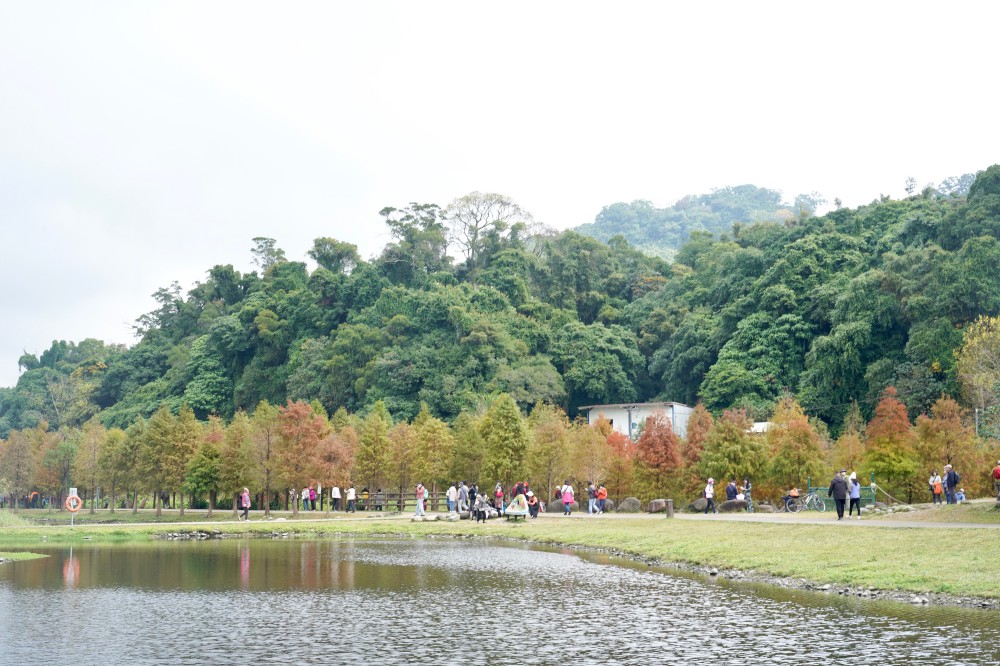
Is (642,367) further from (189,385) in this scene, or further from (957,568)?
(957,568)

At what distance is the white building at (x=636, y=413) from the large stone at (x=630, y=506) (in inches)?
1294

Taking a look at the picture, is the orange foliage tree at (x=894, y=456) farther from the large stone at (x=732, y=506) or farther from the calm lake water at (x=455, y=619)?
the calm lake water at (x=455, y=619)

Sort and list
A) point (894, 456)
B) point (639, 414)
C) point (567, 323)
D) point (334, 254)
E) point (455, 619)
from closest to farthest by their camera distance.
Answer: point (455, 619)
point (894, 456)
point (639, 414)
point (567, 323)
point (334, 254)

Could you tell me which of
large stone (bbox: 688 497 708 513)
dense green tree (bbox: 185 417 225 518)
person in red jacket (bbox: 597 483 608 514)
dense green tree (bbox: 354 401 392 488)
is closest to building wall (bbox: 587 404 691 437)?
dense green tree (bbox: 354 401 392 488)

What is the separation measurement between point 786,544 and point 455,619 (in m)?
11.9

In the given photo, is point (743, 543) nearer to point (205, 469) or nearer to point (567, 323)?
point (205, 469)

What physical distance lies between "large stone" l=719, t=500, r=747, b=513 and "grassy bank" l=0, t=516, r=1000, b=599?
4.23 meters

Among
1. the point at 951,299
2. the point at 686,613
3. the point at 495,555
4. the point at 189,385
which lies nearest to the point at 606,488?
the point at 495,555

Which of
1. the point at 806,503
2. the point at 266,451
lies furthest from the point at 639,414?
the point at 806,503

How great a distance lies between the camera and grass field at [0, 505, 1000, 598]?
19688 mm

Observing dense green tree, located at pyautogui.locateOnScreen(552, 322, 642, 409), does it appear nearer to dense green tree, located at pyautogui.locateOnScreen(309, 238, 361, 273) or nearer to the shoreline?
dense green tree, located at pyautogui.locateOnScreen(309, 238, 361, 273)

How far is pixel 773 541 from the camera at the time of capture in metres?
26.2

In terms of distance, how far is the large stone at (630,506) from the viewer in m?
45.4

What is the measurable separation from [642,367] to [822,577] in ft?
241
